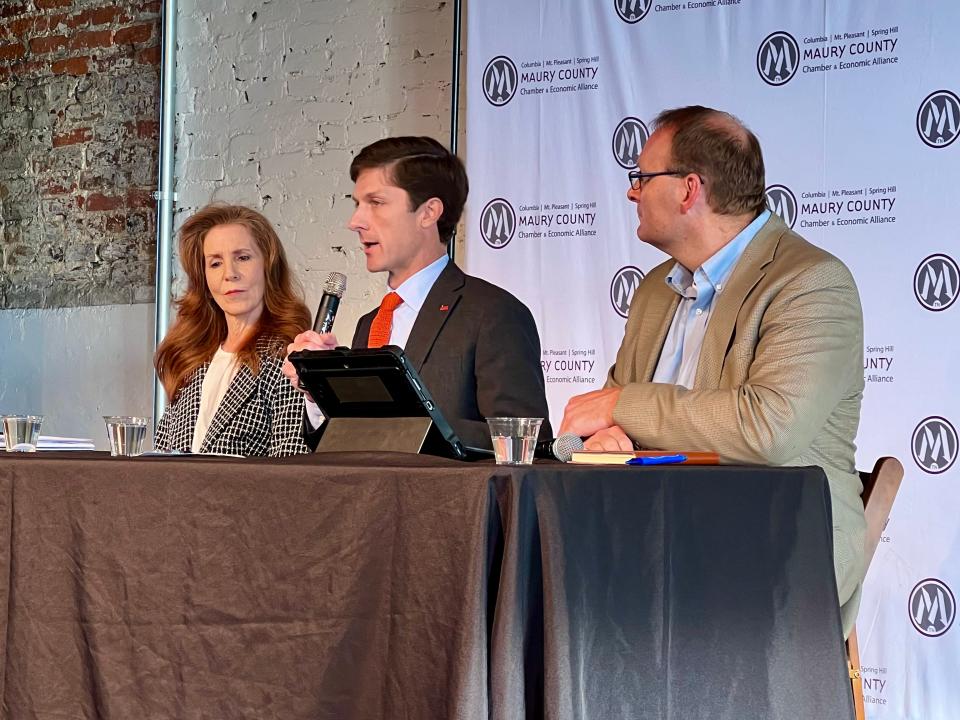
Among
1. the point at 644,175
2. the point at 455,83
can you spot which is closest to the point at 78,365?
the point at 455,83

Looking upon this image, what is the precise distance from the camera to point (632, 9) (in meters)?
3.92

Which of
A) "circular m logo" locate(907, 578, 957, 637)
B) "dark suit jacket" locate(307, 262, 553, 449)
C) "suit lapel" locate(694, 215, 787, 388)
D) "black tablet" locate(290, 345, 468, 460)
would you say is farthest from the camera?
"circular m logo" locate(907, 578, 957, 637)

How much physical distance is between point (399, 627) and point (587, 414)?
0.72 m

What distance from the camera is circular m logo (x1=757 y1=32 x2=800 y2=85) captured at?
3.68 meters

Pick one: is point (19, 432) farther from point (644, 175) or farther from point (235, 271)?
point (644, 175)

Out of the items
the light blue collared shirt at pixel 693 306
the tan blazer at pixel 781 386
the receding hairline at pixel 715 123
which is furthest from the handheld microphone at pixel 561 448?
the receding hairline at pixel 715 123

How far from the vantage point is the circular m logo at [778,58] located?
368cm

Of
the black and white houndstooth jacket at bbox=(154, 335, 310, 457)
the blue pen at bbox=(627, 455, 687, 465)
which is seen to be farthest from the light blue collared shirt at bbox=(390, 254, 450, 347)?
the blue pen at bbox=(627, 455, 687, 465)

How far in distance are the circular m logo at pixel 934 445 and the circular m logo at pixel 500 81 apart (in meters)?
1.70

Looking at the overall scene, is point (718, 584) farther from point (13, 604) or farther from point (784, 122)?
point (784, 122)

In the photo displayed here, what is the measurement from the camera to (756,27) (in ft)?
12.3

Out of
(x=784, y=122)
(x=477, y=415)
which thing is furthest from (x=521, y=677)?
(x=784, y=122)

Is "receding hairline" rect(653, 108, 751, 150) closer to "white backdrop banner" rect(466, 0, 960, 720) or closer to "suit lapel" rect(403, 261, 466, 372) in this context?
"suit lapel" rect(403, 261, 466, 372)

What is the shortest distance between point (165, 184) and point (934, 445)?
10.2ft
